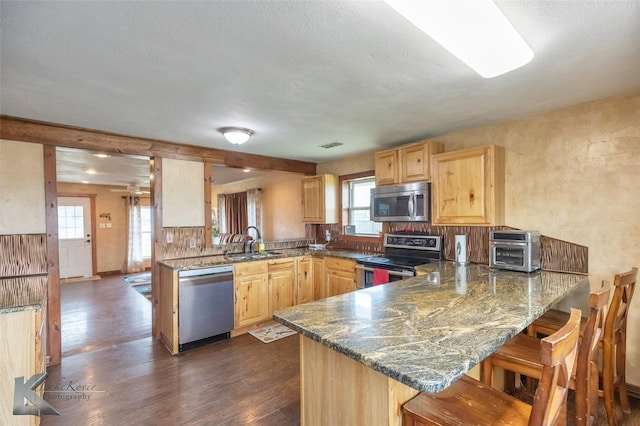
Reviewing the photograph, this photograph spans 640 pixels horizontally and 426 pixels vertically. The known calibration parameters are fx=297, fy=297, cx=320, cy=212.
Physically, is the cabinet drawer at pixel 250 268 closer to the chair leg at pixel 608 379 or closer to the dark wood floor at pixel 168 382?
the dark wood floor at pixel 168 382

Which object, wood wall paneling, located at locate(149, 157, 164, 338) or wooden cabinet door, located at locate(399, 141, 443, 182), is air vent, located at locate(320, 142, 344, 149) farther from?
wood wall paneling, located at locate(149, 157, 164, 338)

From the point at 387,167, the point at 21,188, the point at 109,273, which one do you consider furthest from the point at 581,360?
the point at 109,273

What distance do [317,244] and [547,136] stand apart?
3368mm

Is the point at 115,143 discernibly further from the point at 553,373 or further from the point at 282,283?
the point at 553,373

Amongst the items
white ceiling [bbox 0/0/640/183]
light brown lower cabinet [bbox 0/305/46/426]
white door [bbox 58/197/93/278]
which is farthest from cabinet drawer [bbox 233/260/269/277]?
white door [bbox 58/197/93/278]

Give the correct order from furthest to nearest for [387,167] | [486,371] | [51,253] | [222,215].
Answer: [222,215] < [387,167] < [51,253] < [486,371]

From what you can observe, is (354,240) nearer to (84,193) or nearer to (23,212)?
(23,212)

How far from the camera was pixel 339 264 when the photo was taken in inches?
155

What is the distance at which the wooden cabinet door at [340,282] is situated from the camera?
3.76m

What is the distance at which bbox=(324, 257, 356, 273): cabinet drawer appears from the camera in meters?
3.76

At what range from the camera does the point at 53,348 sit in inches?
114

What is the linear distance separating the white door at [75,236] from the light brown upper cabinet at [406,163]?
7.19m

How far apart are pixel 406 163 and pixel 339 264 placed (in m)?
1.54

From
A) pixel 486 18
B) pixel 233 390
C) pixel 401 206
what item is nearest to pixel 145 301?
pixel 233 390
